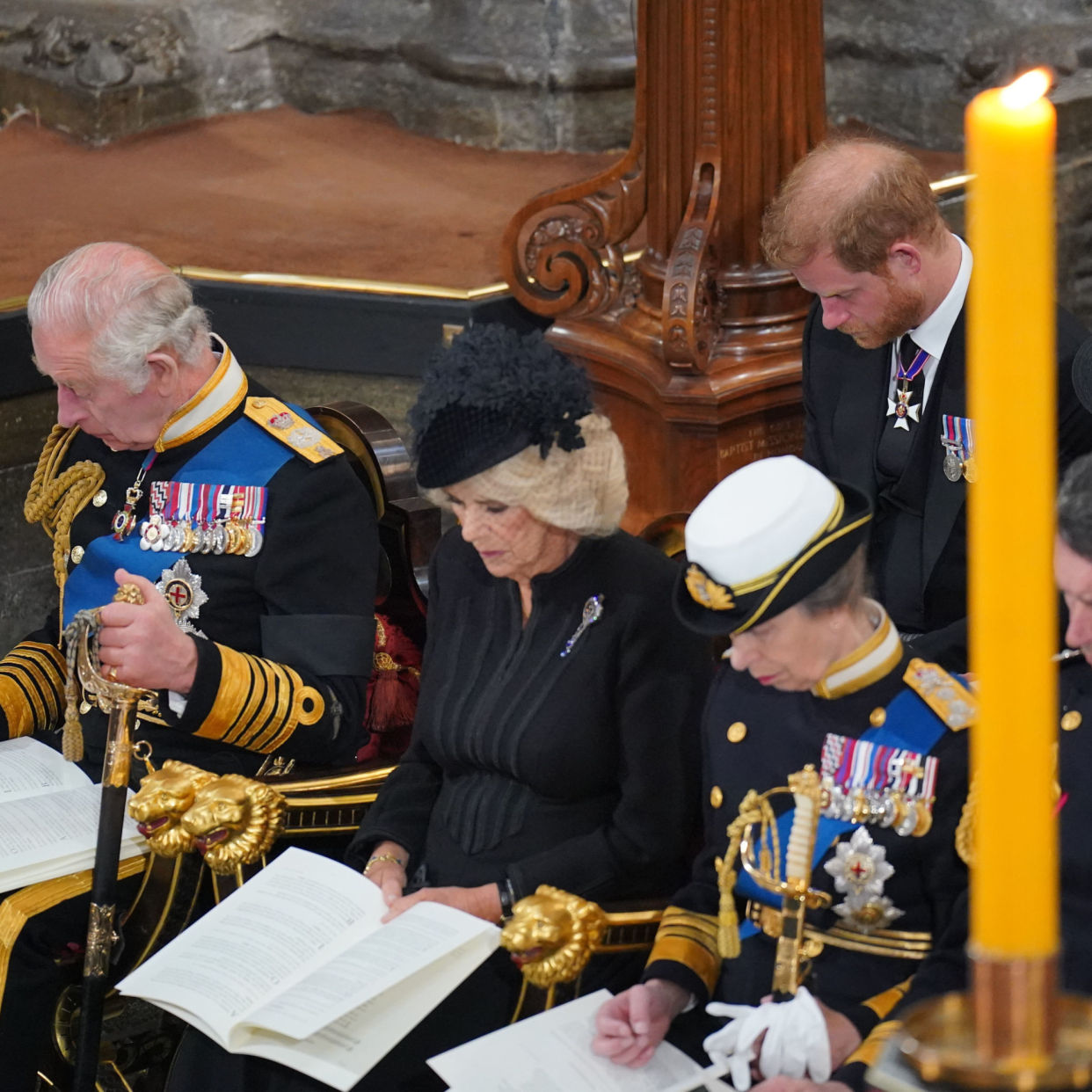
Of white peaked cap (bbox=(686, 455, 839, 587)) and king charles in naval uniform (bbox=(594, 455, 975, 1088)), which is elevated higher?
white peaked cap (bbox=(686, 455, 839, 587))

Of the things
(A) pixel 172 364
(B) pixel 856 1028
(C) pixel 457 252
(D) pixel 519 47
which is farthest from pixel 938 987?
(D) pixel 519 47

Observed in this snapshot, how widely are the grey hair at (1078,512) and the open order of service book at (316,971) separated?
0.85 meters

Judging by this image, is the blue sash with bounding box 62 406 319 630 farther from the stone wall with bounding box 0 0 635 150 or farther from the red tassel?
the stone wall with bounding box 0 0 635 150

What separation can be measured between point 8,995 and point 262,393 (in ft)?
3.57

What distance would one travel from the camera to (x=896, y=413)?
8.89ft

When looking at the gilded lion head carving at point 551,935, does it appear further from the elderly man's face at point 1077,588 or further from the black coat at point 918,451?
the black coat at point 918,451

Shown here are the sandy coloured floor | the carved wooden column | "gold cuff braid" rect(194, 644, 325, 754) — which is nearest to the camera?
"gold cuff braid" rect(194, 644, 325, 754)

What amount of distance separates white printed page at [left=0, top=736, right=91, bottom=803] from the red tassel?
473 millimetres

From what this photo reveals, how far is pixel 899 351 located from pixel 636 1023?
130 cm

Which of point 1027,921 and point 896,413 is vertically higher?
point 1027,921

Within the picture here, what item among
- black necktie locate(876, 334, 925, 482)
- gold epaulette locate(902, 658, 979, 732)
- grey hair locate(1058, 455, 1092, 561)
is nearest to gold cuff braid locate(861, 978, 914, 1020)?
gold epaulette locate(902, 658, 979, 732)

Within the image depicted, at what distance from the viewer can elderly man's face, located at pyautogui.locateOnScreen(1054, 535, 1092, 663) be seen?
1617 millimetres

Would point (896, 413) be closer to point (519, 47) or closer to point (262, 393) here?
point (262, 393)

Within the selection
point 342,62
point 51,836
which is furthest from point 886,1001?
point 342,62
